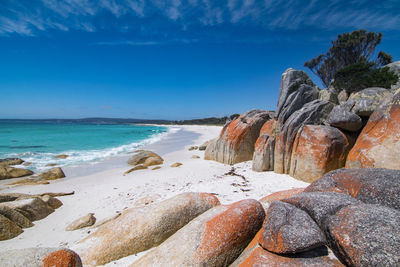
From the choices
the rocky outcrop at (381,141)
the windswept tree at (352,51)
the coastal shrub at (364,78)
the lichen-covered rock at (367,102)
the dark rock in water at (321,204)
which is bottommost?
the dark rock in water at (321,204)

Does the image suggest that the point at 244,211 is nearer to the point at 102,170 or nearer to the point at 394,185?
the point at 394,185

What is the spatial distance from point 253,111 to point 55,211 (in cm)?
1168

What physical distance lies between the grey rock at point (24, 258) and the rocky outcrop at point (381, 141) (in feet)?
27.4

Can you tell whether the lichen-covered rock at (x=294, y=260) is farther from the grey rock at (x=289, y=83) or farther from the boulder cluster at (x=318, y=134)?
the grey rock at (x=289, y=83)

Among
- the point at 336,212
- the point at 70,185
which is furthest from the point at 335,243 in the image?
the point at 70,185

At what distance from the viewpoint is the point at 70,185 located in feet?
30.9

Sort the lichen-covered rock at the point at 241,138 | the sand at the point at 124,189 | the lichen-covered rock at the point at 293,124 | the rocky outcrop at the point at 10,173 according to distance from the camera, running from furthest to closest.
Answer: the lichen-covered rock at the point at 241,138 → the rocky outcrop at the point at 10,173 → the lichen-covered rock at the point at 293,124 → the sand at the point at 124,189

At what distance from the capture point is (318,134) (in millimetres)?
7633

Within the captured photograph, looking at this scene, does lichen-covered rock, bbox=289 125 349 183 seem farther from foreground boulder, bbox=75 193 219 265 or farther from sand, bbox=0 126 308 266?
foreground boulder, bbox=75 193 219 265

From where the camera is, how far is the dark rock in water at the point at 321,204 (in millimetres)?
2850

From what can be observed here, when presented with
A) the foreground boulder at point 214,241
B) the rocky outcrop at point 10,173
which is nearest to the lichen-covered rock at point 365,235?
the foreground boulder at point 214,241

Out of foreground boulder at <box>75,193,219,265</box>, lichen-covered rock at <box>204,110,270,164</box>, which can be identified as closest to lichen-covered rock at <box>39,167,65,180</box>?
foreground boulder at <box>75,193,219,265</box>

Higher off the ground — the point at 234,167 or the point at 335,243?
the point at 335,243

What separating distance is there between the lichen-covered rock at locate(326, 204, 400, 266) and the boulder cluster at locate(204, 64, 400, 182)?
439cm
